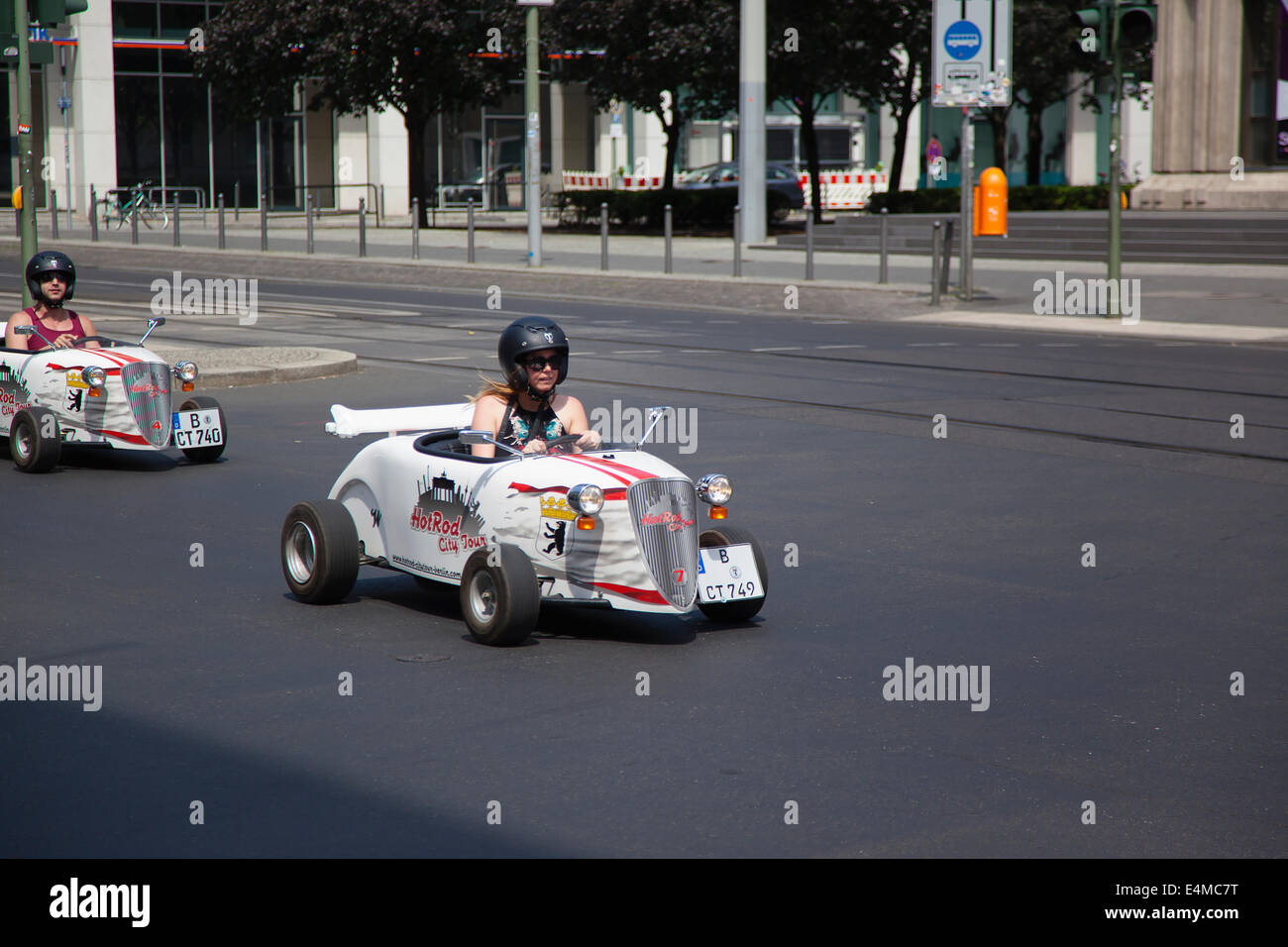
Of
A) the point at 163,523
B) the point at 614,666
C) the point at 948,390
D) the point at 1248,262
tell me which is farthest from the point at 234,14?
the point at 614,666

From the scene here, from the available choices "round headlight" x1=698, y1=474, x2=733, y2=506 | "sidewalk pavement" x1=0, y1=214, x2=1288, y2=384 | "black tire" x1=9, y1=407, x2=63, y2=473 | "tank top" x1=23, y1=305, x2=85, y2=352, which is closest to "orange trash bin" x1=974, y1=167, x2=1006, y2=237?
"sidewalk pavement" x1=0, y1=214, x2=1288, y2=384

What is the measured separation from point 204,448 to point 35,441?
1.03 meters

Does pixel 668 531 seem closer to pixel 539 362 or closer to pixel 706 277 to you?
pixel 539 362

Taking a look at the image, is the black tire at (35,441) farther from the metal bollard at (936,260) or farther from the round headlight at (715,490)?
the metal bollard at (936,260)

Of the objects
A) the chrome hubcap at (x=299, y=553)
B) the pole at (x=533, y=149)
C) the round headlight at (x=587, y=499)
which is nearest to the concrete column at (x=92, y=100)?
the pole at (x=533, y=149)

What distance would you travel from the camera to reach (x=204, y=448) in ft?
36.3

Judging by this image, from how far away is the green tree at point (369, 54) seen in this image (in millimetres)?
41219

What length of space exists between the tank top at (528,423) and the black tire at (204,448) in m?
3.96

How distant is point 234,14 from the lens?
4381cm

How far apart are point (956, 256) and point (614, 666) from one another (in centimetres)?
2772

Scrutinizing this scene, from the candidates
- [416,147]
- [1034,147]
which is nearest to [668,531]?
[416,147]

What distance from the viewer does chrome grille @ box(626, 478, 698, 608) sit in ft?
22.0

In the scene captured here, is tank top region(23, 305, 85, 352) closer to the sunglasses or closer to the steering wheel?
the sunglasses
